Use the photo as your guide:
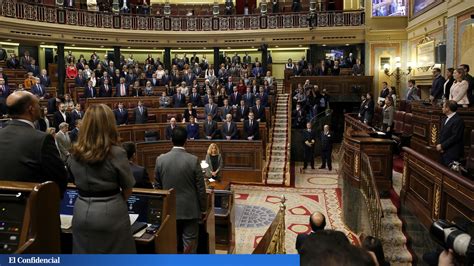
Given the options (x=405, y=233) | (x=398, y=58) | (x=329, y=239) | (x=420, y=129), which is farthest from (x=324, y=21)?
(x=329, y=239)

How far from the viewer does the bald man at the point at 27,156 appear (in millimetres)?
2033

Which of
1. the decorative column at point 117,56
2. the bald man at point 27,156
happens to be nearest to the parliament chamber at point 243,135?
the bald man at point 27,156

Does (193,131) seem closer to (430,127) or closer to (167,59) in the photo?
(430,127)

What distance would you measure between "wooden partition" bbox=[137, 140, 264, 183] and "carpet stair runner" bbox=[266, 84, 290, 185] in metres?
0.47

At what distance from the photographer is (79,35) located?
618 inches

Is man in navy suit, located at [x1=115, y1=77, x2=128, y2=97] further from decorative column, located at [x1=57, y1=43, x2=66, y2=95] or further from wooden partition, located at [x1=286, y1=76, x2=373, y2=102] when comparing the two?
wooden partition, located at [x1=286, y1=76, x2=373, y2=102]

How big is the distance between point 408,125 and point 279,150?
11.6ft

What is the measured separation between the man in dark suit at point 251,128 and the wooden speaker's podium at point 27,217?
300 inches

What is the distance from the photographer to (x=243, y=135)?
31.3 ft

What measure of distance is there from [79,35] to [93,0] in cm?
186

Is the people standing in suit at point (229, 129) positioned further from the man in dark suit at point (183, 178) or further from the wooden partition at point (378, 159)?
the man in dark suit at point (183, 178)

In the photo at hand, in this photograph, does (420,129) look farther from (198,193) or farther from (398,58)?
(398,58)

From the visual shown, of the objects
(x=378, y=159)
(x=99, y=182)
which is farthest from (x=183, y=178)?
(x=378, y=159)

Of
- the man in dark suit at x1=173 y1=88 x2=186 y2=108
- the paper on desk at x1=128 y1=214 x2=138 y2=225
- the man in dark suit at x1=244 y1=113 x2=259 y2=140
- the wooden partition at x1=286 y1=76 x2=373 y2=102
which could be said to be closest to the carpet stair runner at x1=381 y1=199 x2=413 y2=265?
the paper on desk at x1=128 y1=214 x2=138 y2=225
